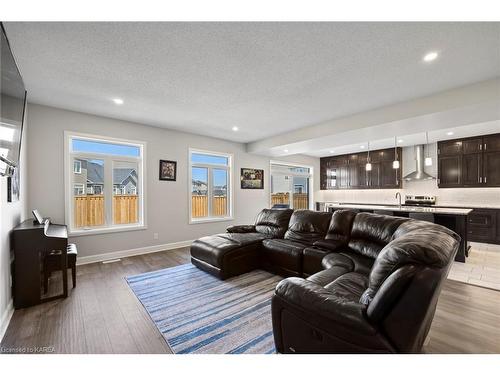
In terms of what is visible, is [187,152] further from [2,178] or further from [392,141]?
[392,141]

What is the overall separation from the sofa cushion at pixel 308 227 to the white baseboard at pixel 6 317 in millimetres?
3311

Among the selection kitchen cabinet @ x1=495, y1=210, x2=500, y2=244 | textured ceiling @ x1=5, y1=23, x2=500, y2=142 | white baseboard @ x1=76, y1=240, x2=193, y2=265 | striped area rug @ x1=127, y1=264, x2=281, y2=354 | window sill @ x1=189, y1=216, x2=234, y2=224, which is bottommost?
striped area rug @ x1=127, y1=264, x2=281, y2=354

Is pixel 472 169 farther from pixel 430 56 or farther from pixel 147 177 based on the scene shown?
pixel 147 177

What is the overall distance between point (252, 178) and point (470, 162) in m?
5.62

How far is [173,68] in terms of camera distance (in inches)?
95.0

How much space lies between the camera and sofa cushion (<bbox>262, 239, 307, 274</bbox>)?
2990 mm

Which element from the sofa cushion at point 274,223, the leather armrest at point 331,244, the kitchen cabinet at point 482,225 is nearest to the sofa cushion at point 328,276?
the leather armrest at point 331,244

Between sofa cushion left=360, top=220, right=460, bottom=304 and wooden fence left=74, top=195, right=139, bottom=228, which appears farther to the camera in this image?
wooden fence left=74, top=195, right=139, bottom=228

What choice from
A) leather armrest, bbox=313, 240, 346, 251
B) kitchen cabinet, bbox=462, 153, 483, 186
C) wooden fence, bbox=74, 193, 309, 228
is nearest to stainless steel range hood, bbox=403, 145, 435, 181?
kitchen cabinet, bbox=462, 153, 483, 186

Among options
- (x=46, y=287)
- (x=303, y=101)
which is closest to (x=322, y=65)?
(x=303, y=101)

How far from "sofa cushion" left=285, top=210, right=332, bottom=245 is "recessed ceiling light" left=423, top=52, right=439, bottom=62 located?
2.24 metres

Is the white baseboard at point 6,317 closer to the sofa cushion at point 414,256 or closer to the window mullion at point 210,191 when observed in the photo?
the sofa cushion at point 414,256

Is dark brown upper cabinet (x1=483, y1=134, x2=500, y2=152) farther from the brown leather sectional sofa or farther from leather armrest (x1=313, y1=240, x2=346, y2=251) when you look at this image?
leather armrest (x1=313, y1=240, x2=346, y2=251)

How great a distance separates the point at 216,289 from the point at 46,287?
208 cm
